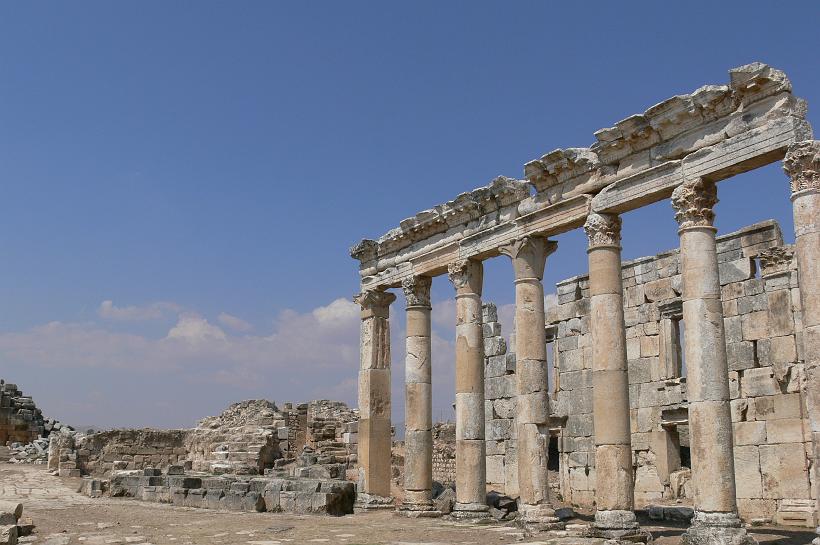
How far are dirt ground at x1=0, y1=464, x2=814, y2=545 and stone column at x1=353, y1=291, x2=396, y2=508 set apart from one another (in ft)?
3.60

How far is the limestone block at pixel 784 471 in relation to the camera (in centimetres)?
1844

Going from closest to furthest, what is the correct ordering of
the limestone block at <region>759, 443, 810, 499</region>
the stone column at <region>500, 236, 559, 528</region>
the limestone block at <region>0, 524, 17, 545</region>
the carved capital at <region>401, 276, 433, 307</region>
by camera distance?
the limestone block at <region>0, 524, 17, 545</region>, the stone column at <region>500, 236, 559, 528</region>, the limestone block at <region>759, 443, 810, 499</region>, the carved capital at <region>401, 276, 433, 307</region>

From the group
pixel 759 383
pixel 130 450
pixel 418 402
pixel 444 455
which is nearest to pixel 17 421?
pixel 130 450

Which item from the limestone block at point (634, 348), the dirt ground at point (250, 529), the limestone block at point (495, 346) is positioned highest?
the limestone block at point (495, 346)

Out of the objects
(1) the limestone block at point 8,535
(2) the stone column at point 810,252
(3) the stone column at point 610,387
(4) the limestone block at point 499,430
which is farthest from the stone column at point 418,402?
(2) the stone column at point 810,252

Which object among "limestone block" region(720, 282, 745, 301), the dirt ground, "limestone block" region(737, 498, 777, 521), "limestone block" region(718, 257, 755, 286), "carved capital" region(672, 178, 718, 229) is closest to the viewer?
"carved capital" region(672, 178, 718, 229)

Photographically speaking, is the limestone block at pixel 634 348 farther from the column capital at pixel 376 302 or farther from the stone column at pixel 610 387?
the stone column at pixel 610 387

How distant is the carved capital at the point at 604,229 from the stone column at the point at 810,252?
12.3ft

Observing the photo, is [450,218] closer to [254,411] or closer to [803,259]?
[803,259]

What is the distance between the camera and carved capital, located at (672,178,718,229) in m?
14.2

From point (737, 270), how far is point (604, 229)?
248 inches

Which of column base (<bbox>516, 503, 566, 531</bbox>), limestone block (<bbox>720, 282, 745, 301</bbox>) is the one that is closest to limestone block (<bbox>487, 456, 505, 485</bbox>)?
limestone block (<bbox>720, 282, 745, 301</bbox>)

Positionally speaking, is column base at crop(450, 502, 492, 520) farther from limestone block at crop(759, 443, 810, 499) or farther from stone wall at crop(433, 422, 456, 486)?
stone wall at crop(433, 422, 456, 486)

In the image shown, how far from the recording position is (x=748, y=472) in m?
19.5
